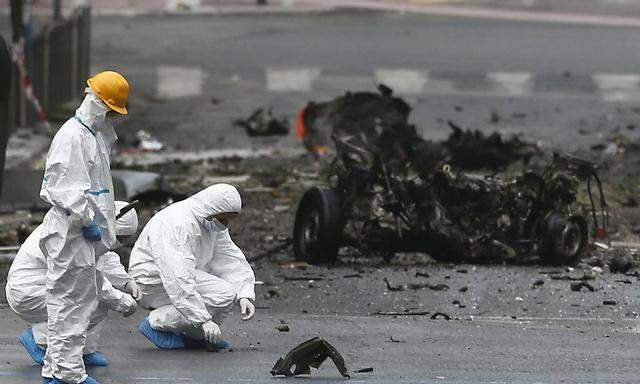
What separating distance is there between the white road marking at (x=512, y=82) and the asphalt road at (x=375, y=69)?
0.07 feet

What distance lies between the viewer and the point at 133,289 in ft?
35.7

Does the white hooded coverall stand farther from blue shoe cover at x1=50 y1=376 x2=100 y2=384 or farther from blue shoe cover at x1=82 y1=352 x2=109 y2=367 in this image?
blue shoe cover at x1=82 y1=352 x2=109 y2=367

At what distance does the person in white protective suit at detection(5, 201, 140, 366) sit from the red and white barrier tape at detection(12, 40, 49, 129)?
1282 centimetres

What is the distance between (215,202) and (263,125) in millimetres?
13698

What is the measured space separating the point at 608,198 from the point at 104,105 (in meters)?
10.1

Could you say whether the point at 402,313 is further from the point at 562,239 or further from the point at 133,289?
the point at 133,289

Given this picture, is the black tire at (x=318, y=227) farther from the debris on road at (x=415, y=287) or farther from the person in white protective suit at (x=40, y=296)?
the person in white protective suit at (x=40, y=296)

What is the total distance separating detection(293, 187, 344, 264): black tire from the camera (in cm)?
1467

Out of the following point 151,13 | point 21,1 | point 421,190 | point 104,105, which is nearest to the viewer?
point 104,105

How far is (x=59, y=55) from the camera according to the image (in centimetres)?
2583

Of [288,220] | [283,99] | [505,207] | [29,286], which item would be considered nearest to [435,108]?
[283,99]

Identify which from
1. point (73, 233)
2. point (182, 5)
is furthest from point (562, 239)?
point (182, 5)

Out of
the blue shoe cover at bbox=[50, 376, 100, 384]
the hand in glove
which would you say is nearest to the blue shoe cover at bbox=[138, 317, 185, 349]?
the blue shoe cover at bbox=[50, 376, 100, 384]

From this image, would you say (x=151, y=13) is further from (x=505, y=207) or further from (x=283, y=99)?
(x=505, y=207)
